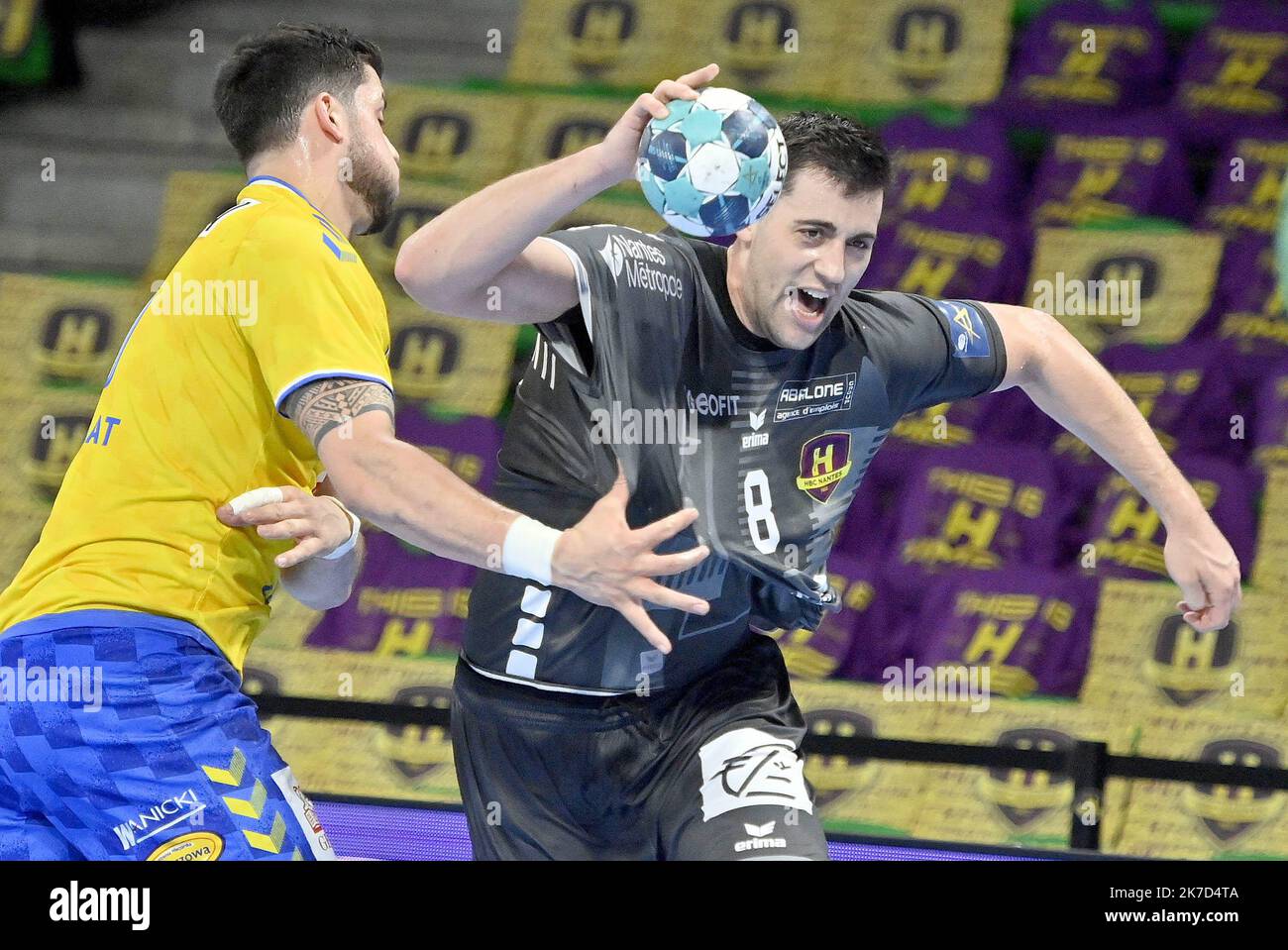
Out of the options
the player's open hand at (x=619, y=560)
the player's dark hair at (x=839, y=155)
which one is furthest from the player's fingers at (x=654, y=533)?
the player's dark hair at (x=839, y=155)

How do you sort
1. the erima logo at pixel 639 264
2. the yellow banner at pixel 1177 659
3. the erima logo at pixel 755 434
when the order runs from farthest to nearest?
1. the yellow banner at pixel 1177 659
2. the erima logo at pixel 755 434
3. the erima logo at pixel 639 264

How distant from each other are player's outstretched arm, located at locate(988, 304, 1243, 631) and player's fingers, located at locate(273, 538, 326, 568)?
1540 millimetres

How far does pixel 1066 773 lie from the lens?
4441 mm

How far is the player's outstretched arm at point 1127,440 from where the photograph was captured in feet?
11.1

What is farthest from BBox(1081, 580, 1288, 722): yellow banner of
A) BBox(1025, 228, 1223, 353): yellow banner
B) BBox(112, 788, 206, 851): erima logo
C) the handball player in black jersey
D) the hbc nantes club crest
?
BBox(112, 788, 206, 851): erima logo

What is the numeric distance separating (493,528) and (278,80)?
3.63 feet

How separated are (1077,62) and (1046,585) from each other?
9.08ft

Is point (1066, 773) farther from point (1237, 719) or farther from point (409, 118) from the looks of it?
point (409, 118)

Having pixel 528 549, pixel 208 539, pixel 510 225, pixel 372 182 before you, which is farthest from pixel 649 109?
pixel 208 539

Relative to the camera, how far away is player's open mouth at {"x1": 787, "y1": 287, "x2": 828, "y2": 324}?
3164 mm

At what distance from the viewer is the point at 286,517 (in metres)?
Answer: 2.74

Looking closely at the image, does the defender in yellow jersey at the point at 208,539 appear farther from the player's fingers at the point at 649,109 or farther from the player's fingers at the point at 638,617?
the player's fingers at the point at 649,109

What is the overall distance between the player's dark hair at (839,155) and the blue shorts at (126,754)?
4.69 ft
